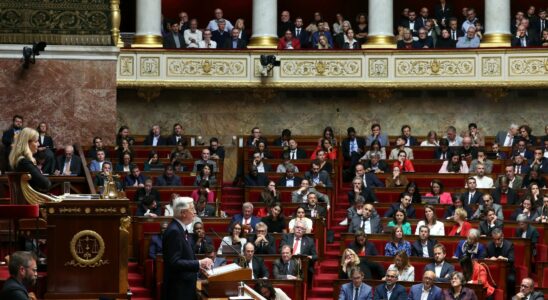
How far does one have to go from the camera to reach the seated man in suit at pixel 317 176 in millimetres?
20661

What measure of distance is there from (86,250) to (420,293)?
511 centimetres

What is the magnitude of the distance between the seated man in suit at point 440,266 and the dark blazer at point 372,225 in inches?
74.8

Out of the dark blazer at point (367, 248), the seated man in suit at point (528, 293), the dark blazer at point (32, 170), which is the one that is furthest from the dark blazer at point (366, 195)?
the dark blazer at point (32, 170)

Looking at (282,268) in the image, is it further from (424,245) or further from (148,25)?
(148,25)

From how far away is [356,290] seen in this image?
52.1 ft

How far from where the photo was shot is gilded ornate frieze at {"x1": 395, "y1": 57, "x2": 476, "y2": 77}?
2503 cm

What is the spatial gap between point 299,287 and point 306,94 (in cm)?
1011

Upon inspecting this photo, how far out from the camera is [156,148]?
23094 mm

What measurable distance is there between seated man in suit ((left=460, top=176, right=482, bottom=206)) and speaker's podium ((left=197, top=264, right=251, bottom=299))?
31.0 feet

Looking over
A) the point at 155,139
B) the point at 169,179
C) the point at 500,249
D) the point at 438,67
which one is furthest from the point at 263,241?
the point at 438,67

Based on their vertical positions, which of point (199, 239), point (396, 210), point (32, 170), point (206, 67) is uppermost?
point (206, 67)

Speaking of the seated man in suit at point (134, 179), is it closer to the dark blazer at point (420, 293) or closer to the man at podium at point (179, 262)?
the dark blazer at point (420, 293)

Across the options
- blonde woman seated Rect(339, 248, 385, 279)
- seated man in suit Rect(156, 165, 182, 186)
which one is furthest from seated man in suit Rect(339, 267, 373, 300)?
seated man in suit Rect(156, 165, 182, 186)

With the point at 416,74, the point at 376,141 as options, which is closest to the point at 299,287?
A: the point at 376,141
